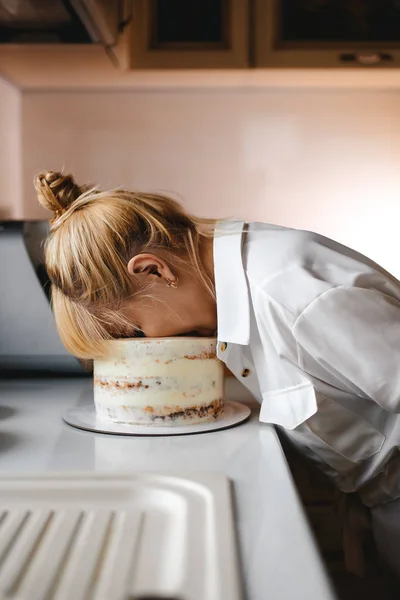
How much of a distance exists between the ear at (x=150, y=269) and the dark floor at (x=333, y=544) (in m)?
0.28

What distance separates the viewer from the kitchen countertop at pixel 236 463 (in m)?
0.41

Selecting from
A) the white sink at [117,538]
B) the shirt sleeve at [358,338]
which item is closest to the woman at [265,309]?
the shirt sleeve at [358,338]

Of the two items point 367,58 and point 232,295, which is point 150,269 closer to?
point 232,295

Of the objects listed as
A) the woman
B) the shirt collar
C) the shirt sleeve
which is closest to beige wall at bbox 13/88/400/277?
the woman

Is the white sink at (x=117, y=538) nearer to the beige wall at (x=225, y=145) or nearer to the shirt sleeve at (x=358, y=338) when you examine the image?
the shirt sleeve at (x=358, y=338)

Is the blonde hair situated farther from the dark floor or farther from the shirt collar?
the dark floor

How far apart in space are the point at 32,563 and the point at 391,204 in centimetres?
124

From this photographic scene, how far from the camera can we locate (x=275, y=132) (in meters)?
1.49

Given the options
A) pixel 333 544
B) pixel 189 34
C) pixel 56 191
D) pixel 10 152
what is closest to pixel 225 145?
pixel 189 34

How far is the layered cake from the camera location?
2.55 feet

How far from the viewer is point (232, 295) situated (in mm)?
843

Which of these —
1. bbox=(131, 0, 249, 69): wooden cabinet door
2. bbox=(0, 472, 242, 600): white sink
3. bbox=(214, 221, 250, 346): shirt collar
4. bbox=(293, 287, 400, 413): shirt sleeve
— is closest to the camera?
bbox=(0, 472, 242, 600): white sink

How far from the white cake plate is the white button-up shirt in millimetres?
42

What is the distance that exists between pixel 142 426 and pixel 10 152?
85 centimetres
